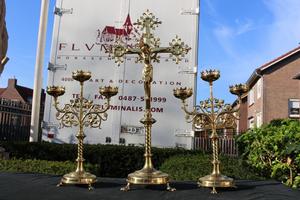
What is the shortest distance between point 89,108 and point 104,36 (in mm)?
4166

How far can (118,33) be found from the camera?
7.43 m

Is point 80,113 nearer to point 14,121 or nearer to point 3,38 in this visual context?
point 3,38

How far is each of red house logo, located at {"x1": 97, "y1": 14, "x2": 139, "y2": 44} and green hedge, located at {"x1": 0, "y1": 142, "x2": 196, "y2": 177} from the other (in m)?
1.96

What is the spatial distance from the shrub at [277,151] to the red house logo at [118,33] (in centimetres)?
270

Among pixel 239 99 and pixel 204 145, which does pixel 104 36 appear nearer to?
pixel 204 145

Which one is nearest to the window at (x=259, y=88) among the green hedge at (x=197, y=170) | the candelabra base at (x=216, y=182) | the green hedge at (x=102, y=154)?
the green hedge at (x=102, y=154)

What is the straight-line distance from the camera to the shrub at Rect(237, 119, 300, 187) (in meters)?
5.95

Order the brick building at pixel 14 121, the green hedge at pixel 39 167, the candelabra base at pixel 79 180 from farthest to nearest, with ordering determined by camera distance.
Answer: the brick building at pixel 14 121 < the green hedge at pixel 39 167 < the candelabra base at pixel 79 180

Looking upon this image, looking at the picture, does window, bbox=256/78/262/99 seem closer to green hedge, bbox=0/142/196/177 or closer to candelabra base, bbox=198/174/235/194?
green hedge, bbox=0/142/196/177

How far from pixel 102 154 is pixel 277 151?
3286mm

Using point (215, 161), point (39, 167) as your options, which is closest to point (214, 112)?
point (215, 161)

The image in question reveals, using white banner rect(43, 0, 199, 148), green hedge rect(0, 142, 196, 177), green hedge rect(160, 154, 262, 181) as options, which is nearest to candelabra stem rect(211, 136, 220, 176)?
green hedge rect(160, 154, 262, 181)

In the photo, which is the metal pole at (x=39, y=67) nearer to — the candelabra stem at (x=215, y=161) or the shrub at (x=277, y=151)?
the shrub at (x=277, y=151)

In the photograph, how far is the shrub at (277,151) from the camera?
595 cm
